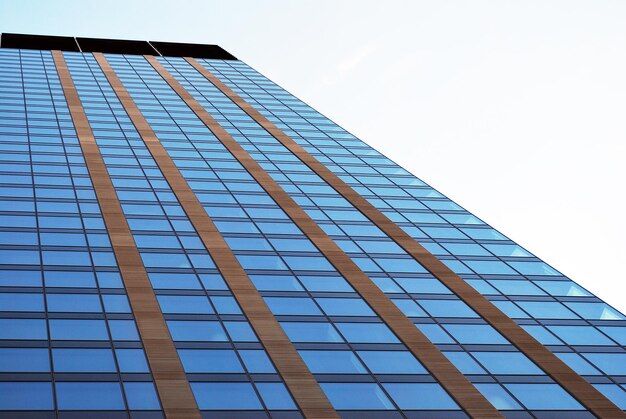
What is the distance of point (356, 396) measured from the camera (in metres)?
24.8

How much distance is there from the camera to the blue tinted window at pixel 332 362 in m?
26.2

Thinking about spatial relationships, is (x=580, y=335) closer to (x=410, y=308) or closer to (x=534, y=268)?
(x=410, y=308)

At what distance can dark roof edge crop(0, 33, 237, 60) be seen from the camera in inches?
3178

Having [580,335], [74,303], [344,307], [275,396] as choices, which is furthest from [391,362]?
[74,303]

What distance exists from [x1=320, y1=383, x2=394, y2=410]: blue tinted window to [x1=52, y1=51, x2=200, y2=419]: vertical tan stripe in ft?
13.2

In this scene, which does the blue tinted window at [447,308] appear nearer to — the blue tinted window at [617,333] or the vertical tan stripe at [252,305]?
the blue tinted window at [617,333]

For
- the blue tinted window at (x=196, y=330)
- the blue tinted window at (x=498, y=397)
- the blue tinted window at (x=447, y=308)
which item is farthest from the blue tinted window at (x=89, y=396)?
the blue tinted window at (x=447, y=308)

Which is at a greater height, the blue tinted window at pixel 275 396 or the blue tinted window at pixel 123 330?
the blue tinted window at pixel 123 330

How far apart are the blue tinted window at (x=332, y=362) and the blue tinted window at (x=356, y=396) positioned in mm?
836

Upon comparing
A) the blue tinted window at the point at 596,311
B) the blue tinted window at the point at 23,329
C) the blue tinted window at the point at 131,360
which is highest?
the blue tinted window at the point at 131,360

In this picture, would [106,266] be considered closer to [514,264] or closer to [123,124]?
[514,264]

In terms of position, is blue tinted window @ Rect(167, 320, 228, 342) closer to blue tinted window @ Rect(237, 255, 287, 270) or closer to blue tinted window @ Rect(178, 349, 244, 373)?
blue tinted window @ Rect(178, 349, 244, 373)

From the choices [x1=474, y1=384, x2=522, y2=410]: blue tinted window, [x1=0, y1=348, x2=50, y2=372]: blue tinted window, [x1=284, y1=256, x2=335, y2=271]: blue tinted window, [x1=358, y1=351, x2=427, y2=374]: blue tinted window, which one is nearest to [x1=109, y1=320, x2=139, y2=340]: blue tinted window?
[x1=0, y1=348, x2=50, y2=372]: blue tinted window

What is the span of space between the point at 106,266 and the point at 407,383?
39.0 feet
